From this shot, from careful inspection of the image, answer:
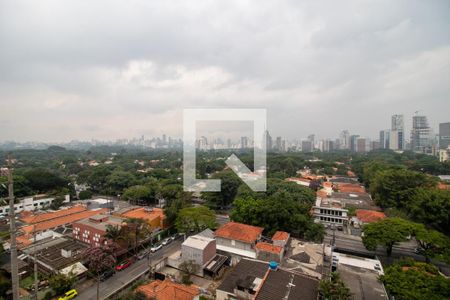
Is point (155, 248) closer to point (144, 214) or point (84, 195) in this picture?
point (144, 214)

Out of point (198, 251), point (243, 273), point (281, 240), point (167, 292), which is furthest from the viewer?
point (281, 240)

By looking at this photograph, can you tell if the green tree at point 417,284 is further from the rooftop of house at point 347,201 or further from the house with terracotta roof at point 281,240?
the rooftop of house at point 347,201

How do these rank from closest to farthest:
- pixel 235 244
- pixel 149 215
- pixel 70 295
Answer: pixel 70 295 → pixel 235 244 → pixel 149 215

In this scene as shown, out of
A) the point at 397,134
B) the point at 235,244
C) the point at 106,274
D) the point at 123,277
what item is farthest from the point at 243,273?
the point at 397,134

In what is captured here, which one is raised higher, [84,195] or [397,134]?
[397,134]

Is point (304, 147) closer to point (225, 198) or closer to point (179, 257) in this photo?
point (225, 198)

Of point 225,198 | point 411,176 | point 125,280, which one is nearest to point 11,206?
point 125,280

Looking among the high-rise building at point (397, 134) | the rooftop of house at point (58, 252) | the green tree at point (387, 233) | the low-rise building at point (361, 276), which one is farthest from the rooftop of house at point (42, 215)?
the high-rise building at point (397, 134)
